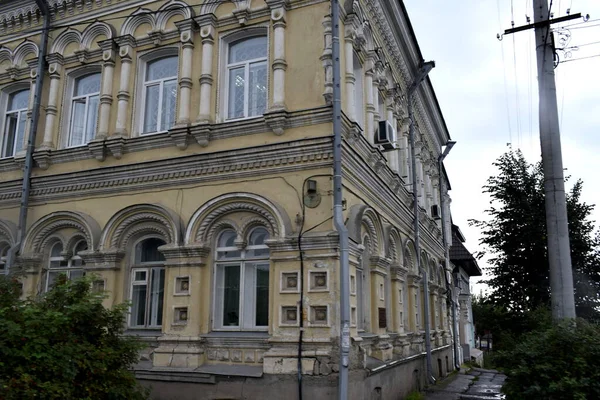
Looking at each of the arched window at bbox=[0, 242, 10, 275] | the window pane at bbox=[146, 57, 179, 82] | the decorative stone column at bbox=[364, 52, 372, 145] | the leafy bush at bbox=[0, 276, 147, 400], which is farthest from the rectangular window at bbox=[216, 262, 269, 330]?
the arched window at bbox=[0, 242, 10, 275]

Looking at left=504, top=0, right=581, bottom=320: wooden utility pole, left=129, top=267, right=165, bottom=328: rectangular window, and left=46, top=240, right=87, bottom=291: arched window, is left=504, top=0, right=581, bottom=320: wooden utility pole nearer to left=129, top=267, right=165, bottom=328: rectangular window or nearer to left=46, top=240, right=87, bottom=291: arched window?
left=129, top=267, right=165, bottom=328: rectangular window

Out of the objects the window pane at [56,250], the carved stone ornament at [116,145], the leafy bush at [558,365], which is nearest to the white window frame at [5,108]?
the window pane at [56,250]

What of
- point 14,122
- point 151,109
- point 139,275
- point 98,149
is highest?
point 14,122

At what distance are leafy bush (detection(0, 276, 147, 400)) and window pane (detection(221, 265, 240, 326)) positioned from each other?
2.13 meters

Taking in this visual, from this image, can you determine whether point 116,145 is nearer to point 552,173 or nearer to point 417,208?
point 552,173

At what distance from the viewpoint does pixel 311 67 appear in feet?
30.1

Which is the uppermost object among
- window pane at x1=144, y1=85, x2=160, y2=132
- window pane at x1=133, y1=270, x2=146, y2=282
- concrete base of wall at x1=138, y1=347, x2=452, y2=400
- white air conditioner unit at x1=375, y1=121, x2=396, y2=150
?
window pane at x1=144, y1=85, x2=160, y2=132

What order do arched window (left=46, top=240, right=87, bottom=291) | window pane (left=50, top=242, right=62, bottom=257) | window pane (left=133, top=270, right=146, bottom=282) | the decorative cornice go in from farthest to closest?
window pane (left=50, top=242, right=62, bottom=257) → arched window (left=46, top=240, right=87, bottom=291) → window pane (left=133, top=270, right=146, bottom=282) → the decorative cornice

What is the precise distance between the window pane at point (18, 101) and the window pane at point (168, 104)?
402cm

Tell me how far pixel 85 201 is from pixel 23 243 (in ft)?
5.48

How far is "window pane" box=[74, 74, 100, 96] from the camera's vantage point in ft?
37.9

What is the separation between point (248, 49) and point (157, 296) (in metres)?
4.87

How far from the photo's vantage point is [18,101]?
12570 millimetres

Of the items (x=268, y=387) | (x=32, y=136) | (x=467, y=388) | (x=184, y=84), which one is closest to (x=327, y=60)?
(x=184, y=84)
